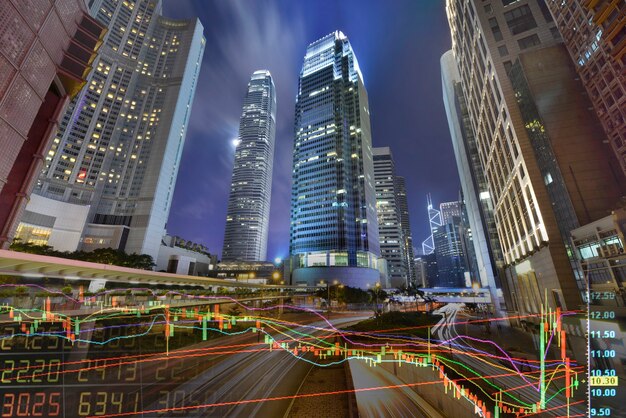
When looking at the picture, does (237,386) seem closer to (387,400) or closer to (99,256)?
(387,400)

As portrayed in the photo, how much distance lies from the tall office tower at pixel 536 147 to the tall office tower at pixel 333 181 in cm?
6592

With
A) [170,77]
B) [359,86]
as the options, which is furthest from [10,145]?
[359,86]

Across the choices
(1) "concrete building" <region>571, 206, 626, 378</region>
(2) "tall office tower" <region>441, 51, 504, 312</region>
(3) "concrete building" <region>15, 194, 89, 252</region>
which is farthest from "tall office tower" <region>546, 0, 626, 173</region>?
(3) "concrete building" <region>15, 194, 89, 252</region>

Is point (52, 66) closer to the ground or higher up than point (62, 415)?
higher up

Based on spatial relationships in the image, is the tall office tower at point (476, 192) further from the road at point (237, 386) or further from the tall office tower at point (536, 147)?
the road at point (237, 386)

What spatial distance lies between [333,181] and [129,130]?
322 feet

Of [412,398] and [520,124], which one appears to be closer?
[412,398]

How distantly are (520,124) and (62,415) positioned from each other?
189 feet

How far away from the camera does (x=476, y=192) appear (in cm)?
7869

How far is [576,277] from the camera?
29.6 metres

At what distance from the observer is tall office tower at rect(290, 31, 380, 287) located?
114m

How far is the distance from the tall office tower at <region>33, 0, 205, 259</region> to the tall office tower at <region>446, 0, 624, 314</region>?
371 ft

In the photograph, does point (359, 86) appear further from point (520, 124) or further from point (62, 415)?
point (62, 415)

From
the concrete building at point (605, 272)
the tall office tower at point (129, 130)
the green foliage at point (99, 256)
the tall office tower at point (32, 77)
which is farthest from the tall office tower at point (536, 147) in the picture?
the tall office tower at point (129, 130)
